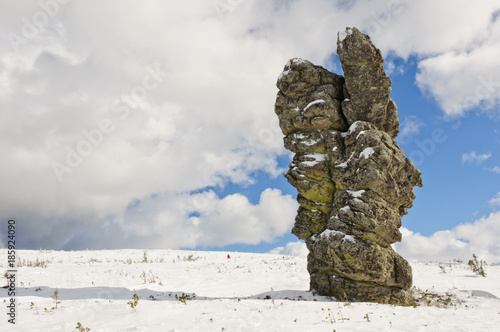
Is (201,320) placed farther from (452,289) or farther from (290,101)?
(452,289)

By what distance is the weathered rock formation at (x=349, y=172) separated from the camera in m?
14.7

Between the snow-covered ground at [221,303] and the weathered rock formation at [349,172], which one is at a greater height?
the weathered rock formation at [349,172]

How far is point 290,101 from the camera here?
1784cm

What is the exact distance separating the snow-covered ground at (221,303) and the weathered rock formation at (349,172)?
1971mm

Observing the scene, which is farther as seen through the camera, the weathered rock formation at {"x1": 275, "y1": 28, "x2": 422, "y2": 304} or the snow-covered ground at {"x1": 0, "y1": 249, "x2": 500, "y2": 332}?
the weathered rock formation at {"x1": 275, "y1": 28, "x2": 422, "y2": 304}

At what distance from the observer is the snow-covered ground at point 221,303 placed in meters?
9.36

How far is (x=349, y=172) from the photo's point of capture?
15609 mm

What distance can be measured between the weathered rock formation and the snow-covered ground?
1.97 metres

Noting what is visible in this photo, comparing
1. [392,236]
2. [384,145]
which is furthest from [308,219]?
[384,145]

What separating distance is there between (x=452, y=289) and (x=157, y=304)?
50.4ft

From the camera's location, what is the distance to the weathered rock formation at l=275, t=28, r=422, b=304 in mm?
14727

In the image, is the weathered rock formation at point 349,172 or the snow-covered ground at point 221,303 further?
the weathered rock formation at point 349,172

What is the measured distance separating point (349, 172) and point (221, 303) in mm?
8521

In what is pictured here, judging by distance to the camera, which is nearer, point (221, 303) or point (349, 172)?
point (221, 303)
